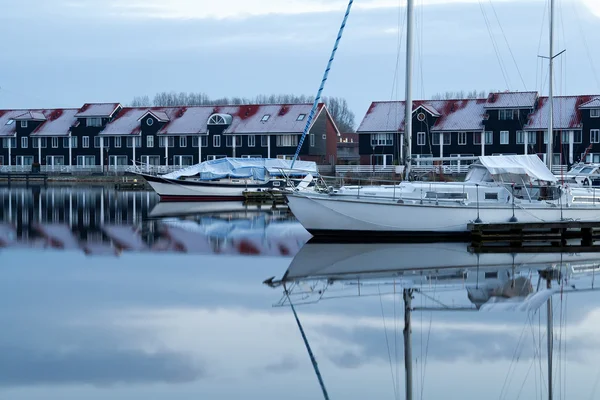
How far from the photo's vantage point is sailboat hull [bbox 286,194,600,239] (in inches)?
1104

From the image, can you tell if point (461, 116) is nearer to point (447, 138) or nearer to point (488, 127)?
point (447, 138)

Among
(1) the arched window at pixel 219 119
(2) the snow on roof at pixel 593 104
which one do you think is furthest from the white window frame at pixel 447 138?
(1) the arched window at pixel 219 119

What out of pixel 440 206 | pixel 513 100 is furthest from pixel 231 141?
pixel 440 206

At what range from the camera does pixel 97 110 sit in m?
→ 99.0

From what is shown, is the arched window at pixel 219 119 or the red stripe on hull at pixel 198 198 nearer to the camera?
the red stripe on hull at pixel 198 198

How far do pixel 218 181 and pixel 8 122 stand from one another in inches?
2109

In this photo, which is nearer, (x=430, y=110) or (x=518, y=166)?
(x=518, y=166)

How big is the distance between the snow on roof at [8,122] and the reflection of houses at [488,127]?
143ft

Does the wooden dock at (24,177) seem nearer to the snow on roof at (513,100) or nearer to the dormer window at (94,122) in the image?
the dormer window at (94,122)

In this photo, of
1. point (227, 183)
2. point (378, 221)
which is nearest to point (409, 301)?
point (378, 221)

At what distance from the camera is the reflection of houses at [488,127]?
2953 inches

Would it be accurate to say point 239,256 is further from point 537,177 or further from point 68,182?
point 68,182

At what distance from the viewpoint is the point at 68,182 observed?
9119cm

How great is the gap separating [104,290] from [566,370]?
35.6ft
